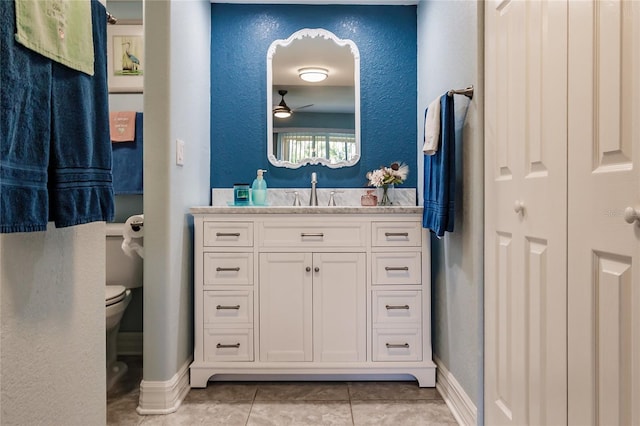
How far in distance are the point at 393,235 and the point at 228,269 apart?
0.91 metres

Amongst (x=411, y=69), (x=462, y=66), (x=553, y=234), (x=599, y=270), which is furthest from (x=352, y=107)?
(x=599, y=270)

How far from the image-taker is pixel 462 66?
1.80 m

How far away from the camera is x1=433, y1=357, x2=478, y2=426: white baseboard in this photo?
169 cm

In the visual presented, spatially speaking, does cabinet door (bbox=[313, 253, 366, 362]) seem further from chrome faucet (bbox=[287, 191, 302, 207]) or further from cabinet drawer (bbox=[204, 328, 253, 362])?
chrome faucet (bbox=[287, 191, 302, 207])

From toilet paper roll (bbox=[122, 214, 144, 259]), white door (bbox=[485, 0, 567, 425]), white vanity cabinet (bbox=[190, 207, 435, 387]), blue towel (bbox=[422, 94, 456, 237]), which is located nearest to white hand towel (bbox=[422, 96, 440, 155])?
blue towel (bbox=[422, 94, 456, 237])

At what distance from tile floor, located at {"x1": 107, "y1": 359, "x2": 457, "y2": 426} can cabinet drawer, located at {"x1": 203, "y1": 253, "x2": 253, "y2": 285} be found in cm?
58

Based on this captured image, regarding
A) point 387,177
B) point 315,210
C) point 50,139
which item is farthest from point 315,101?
point 50,139

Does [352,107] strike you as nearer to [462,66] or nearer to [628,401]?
[462,66]

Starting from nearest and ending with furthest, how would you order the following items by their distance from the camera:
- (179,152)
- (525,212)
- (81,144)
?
1. (81,144)
2. (525,212)
3. (179,152)

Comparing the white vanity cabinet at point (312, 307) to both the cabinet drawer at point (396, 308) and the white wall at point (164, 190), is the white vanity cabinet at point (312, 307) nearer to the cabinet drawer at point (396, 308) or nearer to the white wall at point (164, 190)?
the cabinet drawer at point (396, 308)

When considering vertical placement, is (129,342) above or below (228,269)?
below

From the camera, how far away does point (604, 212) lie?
3.06ft

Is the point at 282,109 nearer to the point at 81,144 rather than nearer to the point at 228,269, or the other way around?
the point at 228,269

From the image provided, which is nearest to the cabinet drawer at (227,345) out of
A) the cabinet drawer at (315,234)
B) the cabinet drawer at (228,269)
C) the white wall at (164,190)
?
the white wall at (164,190)
